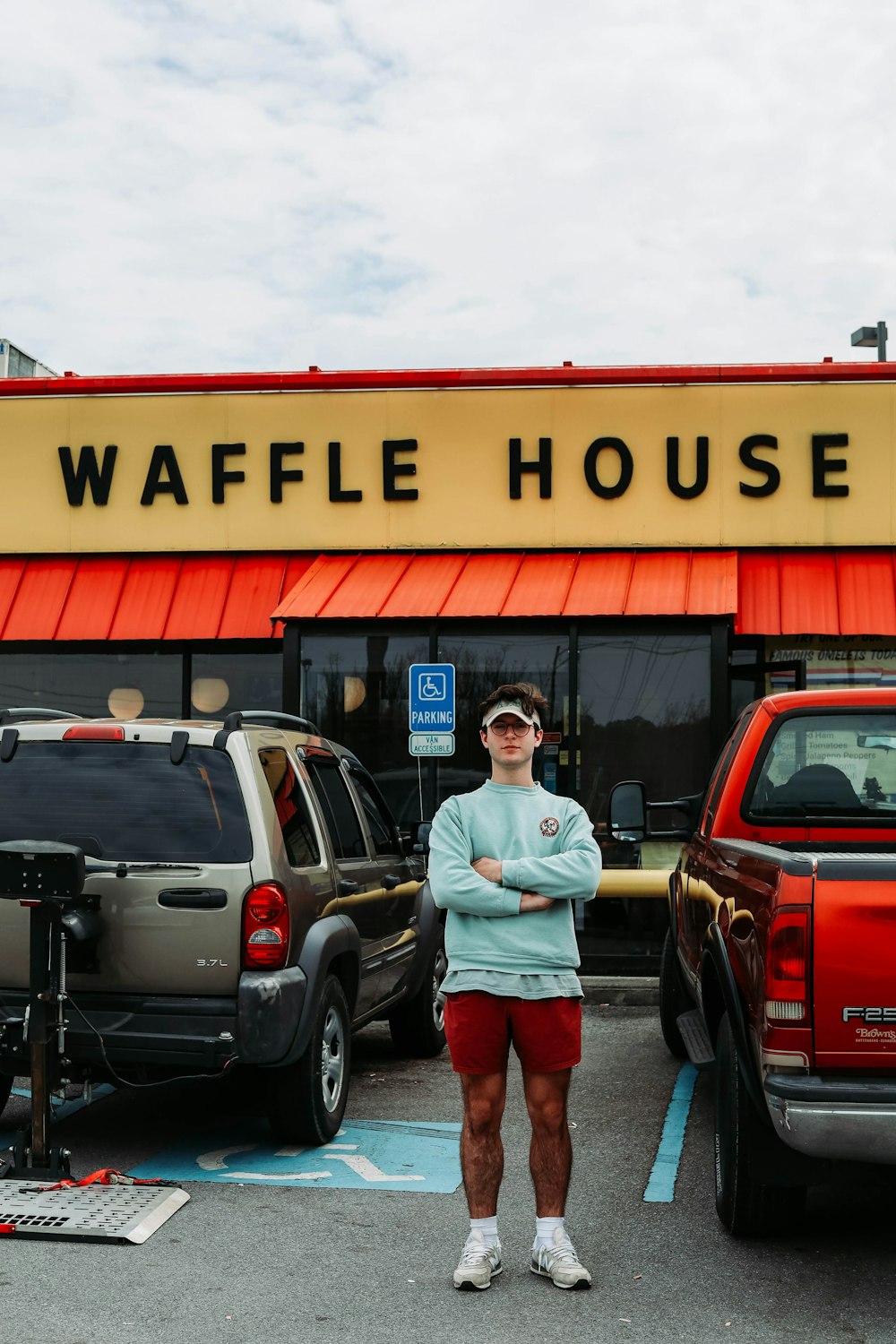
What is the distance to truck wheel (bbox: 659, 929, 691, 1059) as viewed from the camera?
8.22m

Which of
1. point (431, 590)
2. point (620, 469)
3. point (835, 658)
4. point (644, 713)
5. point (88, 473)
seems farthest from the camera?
point (88, 473)

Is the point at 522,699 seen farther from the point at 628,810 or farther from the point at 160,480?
the point at 160,480

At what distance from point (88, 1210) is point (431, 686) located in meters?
7.42

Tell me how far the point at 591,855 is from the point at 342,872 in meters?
2.41

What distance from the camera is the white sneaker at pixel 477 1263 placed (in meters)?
4.53

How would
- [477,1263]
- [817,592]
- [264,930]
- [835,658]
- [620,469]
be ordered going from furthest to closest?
[620,469], [835,658], [817,592], [264,930], [477,1263]

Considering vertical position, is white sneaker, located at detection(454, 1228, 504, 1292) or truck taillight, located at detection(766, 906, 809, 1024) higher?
truck taillight, located at detection(766, 906, 809, 1024)

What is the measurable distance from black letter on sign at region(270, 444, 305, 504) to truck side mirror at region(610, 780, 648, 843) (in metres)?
7.86

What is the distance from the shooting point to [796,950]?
4.19 meters

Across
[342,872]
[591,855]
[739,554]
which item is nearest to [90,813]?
[342,872]

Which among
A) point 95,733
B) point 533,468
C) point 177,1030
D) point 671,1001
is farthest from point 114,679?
point 177,1030

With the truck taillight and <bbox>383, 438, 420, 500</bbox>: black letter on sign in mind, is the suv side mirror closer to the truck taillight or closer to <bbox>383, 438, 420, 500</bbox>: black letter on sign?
the truck taillight

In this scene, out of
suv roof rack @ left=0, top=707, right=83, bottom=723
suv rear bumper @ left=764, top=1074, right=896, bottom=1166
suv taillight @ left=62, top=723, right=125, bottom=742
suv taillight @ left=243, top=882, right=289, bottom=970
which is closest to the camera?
suv rear bumper @ left=764, top=1074, right=896, bottom=1166

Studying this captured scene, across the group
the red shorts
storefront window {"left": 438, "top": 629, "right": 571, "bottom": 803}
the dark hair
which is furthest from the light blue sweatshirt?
storefront window {"left": 438, "top": 629, "right": 571, "bottom": 803}
